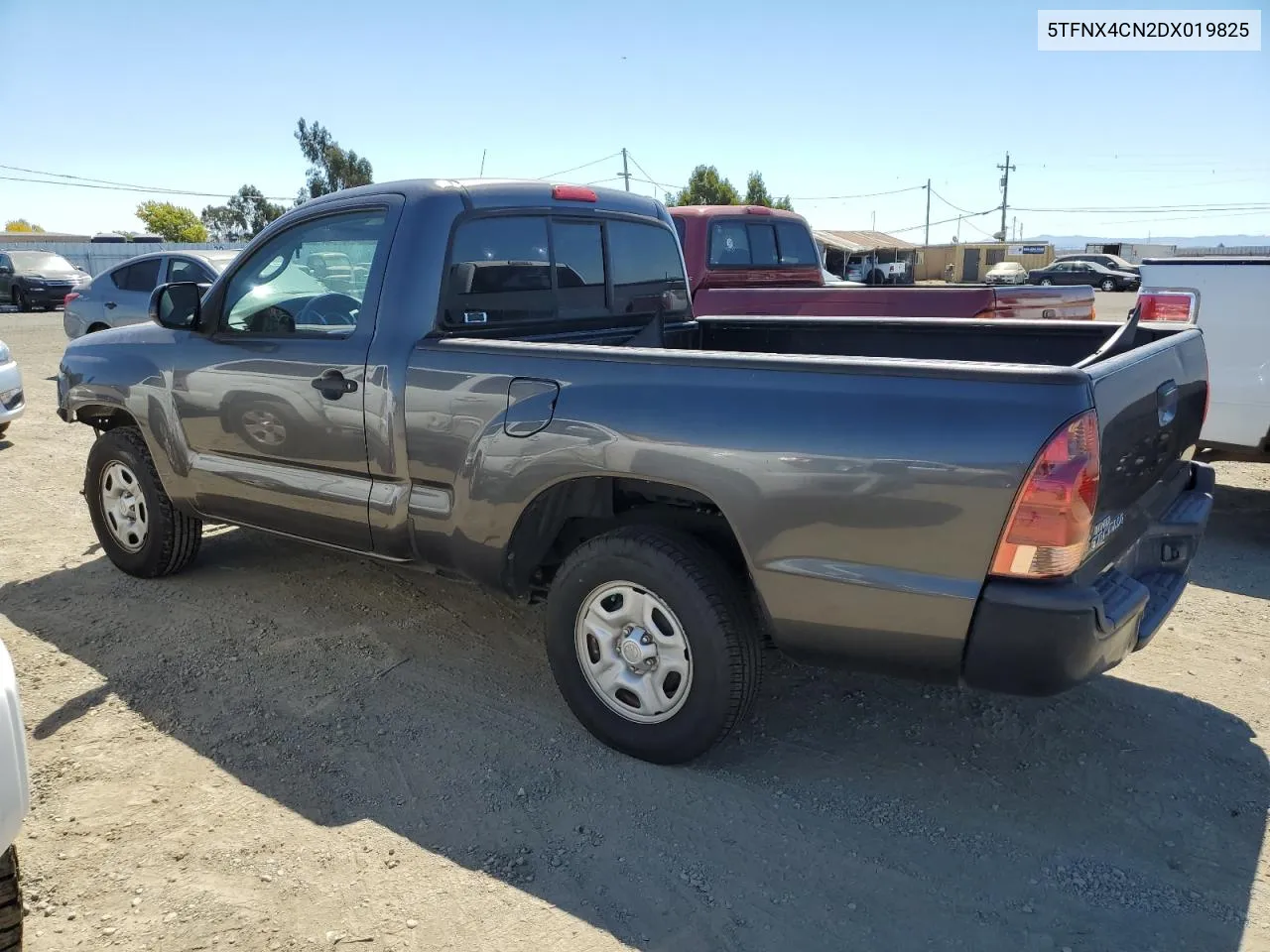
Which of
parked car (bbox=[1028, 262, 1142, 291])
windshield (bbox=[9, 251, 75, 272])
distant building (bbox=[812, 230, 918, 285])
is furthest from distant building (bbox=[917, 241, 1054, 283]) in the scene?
windshield (bbox=[9, 251, 75, 272])

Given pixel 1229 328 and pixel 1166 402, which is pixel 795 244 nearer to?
pixel 1229 328

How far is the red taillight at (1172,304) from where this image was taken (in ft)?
17.3

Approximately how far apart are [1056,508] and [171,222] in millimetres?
96078

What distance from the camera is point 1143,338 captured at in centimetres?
364

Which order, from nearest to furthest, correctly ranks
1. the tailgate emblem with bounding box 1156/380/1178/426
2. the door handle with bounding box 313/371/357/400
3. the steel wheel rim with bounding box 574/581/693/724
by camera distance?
1. the tailgate emblem with bounding box 1156/380/1178/426
2. the steel wheel rim with bounding box 574/581/693/724
3. the door handle with bounding box 313/371/357/400

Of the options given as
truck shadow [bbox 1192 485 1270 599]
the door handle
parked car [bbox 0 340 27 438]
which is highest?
the door handle

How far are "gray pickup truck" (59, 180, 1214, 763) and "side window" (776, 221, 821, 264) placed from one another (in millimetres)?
5150

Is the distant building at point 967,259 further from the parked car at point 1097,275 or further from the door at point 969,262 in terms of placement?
the parked car at point 1097,275

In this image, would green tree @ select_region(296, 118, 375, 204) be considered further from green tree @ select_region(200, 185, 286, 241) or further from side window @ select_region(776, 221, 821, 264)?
side window @ select_region(776, 221, 821, 264)

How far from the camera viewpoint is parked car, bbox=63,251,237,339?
441 inches

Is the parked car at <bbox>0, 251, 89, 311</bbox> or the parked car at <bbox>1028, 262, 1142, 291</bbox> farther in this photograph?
the parked car at <bbox>1028, 262, 1142, 291</bbox>

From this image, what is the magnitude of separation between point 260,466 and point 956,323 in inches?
123

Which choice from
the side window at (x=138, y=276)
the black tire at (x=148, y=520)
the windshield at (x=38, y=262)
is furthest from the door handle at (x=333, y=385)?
the windshield at (x=38, y=262)

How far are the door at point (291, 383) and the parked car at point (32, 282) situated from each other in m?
24.4
